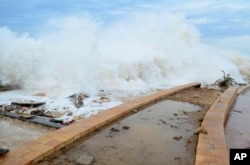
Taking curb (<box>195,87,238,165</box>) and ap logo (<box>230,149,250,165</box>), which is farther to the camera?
ap logo (<box>230,149,250,165</box>)

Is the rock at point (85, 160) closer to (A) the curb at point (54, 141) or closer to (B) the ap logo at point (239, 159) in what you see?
(A) the curb at point (54, 141)

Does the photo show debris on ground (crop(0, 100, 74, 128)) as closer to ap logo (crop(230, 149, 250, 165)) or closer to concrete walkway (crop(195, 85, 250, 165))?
concrete walkway (crop(195, 85, 250, 165))

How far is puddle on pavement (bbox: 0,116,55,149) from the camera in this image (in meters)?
4.03

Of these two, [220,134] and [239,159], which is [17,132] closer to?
[220,134]

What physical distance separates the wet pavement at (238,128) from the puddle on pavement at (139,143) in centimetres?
64

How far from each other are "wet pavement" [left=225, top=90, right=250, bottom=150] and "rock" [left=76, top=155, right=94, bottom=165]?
2.11 m

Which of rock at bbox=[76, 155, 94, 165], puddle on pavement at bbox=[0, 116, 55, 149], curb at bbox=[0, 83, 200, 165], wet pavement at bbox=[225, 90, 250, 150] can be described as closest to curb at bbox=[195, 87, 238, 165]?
wet pavement at bbox=[225, 90, 250, 150]

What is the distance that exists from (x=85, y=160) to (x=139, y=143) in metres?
0.87

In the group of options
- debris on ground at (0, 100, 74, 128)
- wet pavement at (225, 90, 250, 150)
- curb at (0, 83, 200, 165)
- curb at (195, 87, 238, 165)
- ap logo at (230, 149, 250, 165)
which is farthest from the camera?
debris on ground at (0, 100, 74, 128)

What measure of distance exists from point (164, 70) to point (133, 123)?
11.6 metres

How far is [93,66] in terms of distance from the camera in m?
12.6

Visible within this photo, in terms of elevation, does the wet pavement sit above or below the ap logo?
below

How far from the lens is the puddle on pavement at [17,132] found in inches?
159

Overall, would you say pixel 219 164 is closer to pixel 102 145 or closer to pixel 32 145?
pixel 102 145
